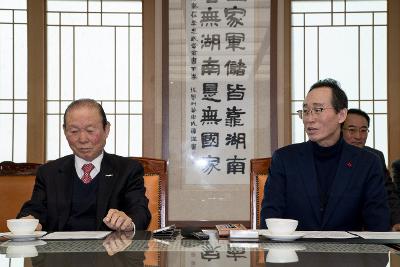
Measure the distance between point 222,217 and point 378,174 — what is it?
2.23 meters

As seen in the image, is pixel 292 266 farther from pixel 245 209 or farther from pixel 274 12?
pixel 274 12

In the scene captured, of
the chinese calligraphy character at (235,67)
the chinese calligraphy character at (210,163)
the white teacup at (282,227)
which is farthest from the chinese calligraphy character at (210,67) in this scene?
the white teacup at (282,227)

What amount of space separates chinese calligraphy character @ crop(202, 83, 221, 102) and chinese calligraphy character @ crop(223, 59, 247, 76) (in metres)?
0.15

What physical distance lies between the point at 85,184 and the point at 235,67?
2417mm

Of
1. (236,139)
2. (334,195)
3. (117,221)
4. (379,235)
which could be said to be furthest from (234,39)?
(379,235)

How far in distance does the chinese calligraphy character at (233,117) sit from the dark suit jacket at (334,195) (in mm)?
2050

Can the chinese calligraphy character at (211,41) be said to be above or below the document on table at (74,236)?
above

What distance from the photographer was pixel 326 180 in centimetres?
259

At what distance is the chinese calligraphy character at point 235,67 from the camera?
4.66 meters

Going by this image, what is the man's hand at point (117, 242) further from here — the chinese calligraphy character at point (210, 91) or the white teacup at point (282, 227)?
the chinese calligraphy character at point (210, 91)

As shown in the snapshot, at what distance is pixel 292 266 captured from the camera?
1.35m

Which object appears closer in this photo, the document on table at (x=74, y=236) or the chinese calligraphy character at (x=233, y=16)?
the document on table at (x=74, y=236)

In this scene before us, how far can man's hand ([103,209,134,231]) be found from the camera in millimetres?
2070

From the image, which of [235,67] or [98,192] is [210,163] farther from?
[98,192]
